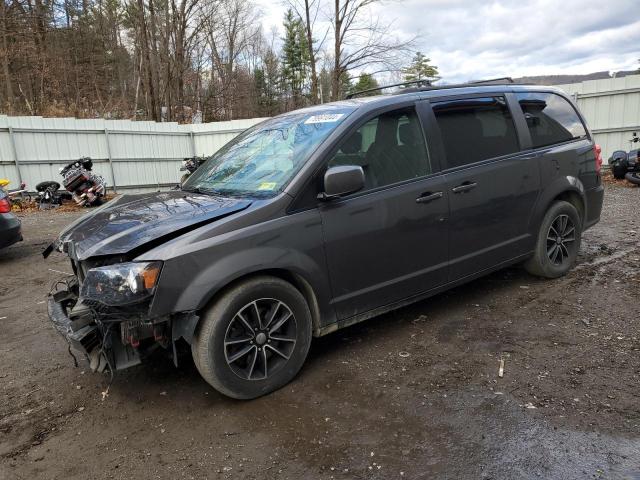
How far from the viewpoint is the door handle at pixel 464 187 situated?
394 centimetres

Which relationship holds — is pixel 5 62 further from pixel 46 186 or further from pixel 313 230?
pixel 313 230

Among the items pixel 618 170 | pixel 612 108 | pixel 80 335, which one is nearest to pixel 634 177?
pixel 618 170

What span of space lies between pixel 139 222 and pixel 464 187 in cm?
252

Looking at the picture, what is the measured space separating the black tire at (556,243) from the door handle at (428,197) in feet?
4.95

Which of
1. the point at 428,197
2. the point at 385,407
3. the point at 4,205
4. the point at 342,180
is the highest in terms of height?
the point at 342,180

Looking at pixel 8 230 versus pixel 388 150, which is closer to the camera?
pixel 388 150

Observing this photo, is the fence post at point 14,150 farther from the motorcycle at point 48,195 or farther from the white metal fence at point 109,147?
the motorcycle at point 48,195

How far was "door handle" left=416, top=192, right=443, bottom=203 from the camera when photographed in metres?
3.74

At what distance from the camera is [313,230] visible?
3.23 m

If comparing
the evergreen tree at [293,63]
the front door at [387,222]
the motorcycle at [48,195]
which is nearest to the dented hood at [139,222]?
the front door at [387,222]

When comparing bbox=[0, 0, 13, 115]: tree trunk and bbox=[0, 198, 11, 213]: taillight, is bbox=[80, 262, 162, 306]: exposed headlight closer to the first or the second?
bbox=[0, 198, 11, 213]: taillight

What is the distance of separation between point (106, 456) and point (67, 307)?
1187mm

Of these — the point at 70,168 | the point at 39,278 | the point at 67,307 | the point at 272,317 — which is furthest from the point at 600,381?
the point at 70,168

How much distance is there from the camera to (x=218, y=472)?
2.45m
